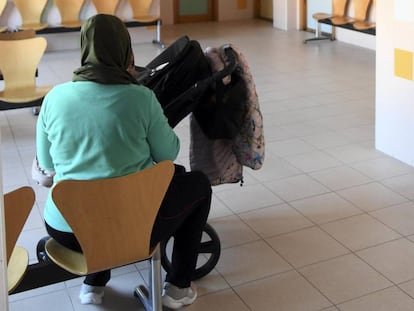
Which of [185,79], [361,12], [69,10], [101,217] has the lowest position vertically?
[101,217]

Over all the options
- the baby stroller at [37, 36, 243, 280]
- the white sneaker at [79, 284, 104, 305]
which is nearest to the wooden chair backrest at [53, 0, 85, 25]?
the baby stroller at [37, 36, 243, 280]

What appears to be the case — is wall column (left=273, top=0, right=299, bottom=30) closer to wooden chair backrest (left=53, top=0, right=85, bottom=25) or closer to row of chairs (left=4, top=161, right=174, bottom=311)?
wooden chair backrest (left=53, top=0, right=85, bottom=25)

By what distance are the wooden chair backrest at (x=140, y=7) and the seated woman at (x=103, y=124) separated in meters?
7.16

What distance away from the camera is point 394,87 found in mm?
4262

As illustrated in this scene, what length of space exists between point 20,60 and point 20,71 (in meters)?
0.10

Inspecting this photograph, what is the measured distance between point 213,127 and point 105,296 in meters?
0.92

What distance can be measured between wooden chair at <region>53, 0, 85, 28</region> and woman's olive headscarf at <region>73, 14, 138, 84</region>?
6792mm

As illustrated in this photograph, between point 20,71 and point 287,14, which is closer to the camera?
point 20,71

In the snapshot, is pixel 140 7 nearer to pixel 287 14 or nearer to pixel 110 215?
pixel 287 14

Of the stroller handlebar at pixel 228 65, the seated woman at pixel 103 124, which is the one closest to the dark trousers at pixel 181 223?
the seated woman at pixel 103 124

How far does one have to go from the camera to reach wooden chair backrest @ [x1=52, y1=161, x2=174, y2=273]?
2.04m

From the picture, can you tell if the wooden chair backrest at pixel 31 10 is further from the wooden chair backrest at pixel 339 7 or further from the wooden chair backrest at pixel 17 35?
the wooden chair backrest at pixel 339 7

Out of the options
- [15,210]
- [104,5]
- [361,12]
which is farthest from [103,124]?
[104,5]

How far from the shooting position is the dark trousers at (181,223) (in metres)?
2.35
